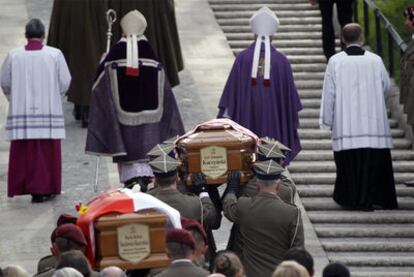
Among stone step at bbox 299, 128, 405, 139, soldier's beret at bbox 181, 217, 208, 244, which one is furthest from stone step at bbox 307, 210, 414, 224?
soldier's beret at bbox 181, 217, 208, 244

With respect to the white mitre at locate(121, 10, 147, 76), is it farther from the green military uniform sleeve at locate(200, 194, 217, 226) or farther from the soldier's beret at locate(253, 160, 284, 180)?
the soldier's beret at locate(253, 160, 284, 180)

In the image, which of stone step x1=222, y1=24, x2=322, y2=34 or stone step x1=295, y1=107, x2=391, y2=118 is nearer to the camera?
stone step x1=295, y1=107, x2=391, y2=118

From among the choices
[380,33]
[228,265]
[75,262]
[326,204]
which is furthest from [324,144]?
[75,262]

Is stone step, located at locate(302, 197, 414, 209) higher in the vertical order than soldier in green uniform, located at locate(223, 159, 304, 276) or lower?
lower

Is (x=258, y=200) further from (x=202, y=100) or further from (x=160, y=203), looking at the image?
(x=202, y=100)

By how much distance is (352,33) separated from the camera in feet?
62.7

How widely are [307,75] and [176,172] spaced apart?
756cm

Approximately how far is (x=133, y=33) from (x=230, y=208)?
3638 millimetres

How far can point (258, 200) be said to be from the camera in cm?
1492

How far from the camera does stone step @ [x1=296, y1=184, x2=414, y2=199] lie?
19547mm

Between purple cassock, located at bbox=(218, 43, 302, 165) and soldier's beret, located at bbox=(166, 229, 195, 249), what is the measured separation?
518cm

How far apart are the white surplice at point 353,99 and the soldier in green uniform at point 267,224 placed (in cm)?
439

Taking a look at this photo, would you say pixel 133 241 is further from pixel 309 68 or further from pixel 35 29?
pixel 309 68

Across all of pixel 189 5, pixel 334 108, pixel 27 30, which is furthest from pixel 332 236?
pixel 189 5
